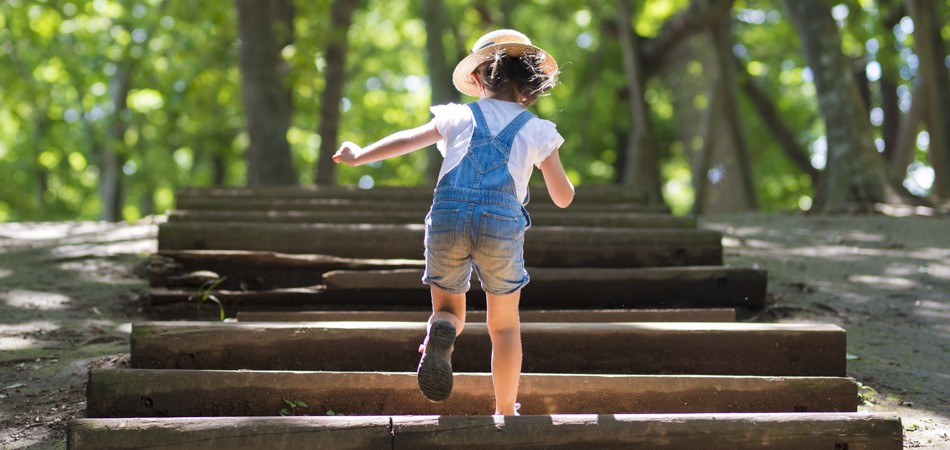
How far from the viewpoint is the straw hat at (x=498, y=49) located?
3.66 metres

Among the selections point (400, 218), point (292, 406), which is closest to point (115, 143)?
point (400, 218)

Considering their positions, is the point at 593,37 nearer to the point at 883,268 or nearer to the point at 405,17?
the point at 405,17

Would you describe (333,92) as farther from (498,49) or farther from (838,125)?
(498,49)

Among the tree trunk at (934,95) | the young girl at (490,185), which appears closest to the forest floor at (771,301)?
the young girl at (490,185)

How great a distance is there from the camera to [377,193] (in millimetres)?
7781

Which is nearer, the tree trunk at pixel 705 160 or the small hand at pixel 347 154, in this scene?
the small hand at pixel 347 154

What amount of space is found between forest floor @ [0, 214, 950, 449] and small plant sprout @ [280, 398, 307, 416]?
33.3 inches

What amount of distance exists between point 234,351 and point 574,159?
65.6 feet

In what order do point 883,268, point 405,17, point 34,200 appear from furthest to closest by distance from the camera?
point 34,200 < point 405,17 < point 883,268

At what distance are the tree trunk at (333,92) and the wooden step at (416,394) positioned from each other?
1127 centimetres

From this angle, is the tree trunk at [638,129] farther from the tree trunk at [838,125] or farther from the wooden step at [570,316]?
the wooden step at [570,316]

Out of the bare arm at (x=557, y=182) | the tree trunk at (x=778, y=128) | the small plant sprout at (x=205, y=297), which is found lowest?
the small plant sprout at (x=205, y=297)

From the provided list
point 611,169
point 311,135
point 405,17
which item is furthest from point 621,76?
point 311,135

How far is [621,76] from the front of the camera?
76.7 feet
